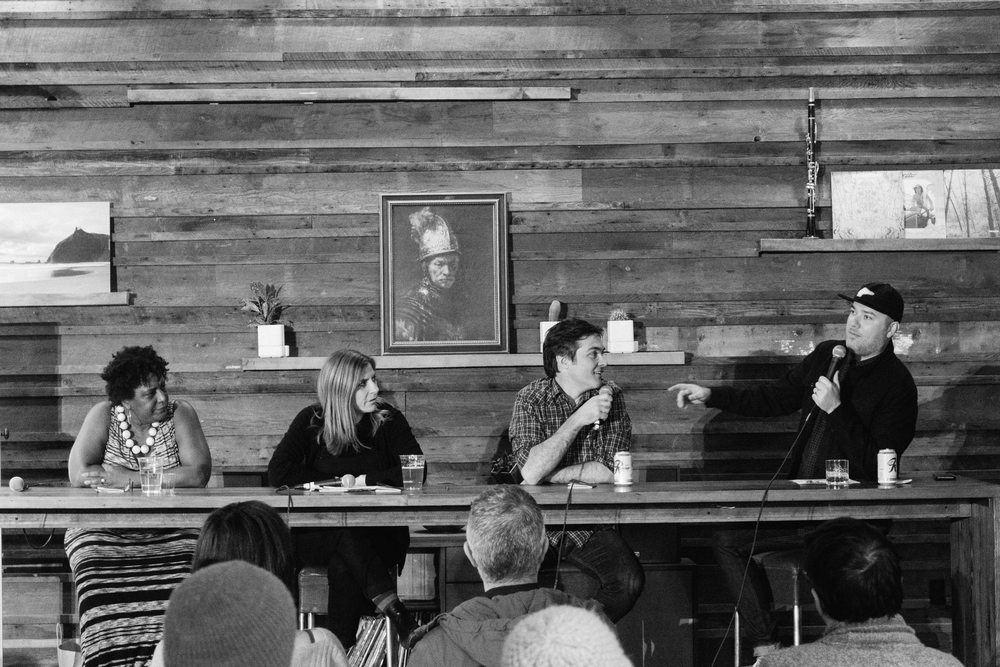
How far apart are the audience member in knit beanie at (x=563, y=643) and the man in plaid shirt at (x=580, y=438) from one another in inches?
91.5

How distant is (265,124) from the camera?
17.4 feet

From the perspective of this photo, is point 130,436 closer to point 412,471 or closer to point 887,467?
point 412,471

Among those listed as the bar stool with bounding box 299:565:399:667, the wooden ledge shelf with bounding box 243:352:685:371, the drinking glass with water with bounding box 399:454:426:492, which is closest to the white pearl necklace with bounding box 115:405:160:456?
→ the wooden ledge shelf with bounding box 243:352:685:371

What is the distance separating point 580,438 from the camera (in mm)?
4336

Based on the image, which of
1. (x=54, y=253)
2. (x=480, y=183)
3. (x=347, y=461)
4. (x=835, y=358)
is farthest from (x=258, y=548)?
(x=54, y=253)

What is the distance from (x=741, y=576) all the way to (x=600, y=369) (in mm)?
1004

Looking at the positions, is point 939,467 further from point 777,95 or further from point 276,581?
point 276,581

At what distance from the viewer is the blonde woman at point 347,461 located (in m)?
4.05

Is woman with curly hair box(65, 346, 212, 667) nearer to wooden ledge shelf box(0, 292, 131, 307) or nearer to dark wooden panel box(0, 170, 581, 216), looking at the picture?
wooden ledge shelf box(0, 292, 131, 307)

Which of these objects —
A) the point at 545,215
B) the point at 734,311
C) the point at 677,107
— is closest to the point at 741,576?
the point at 734,311

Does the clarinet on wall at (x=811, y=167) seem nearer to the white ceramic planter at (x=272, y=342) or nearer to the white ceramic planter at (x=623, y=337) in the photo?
the white ceramic planter at (x=623, y=337)

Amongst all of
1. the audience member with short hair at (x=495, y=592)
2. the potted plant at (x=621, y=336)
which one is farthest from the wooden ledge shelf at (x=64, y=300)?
the audience member with short hair at (x=495, y=592)

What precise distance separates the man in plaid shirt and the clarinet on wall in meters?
1.50

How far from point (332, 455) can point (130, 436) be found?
879 millimetres
